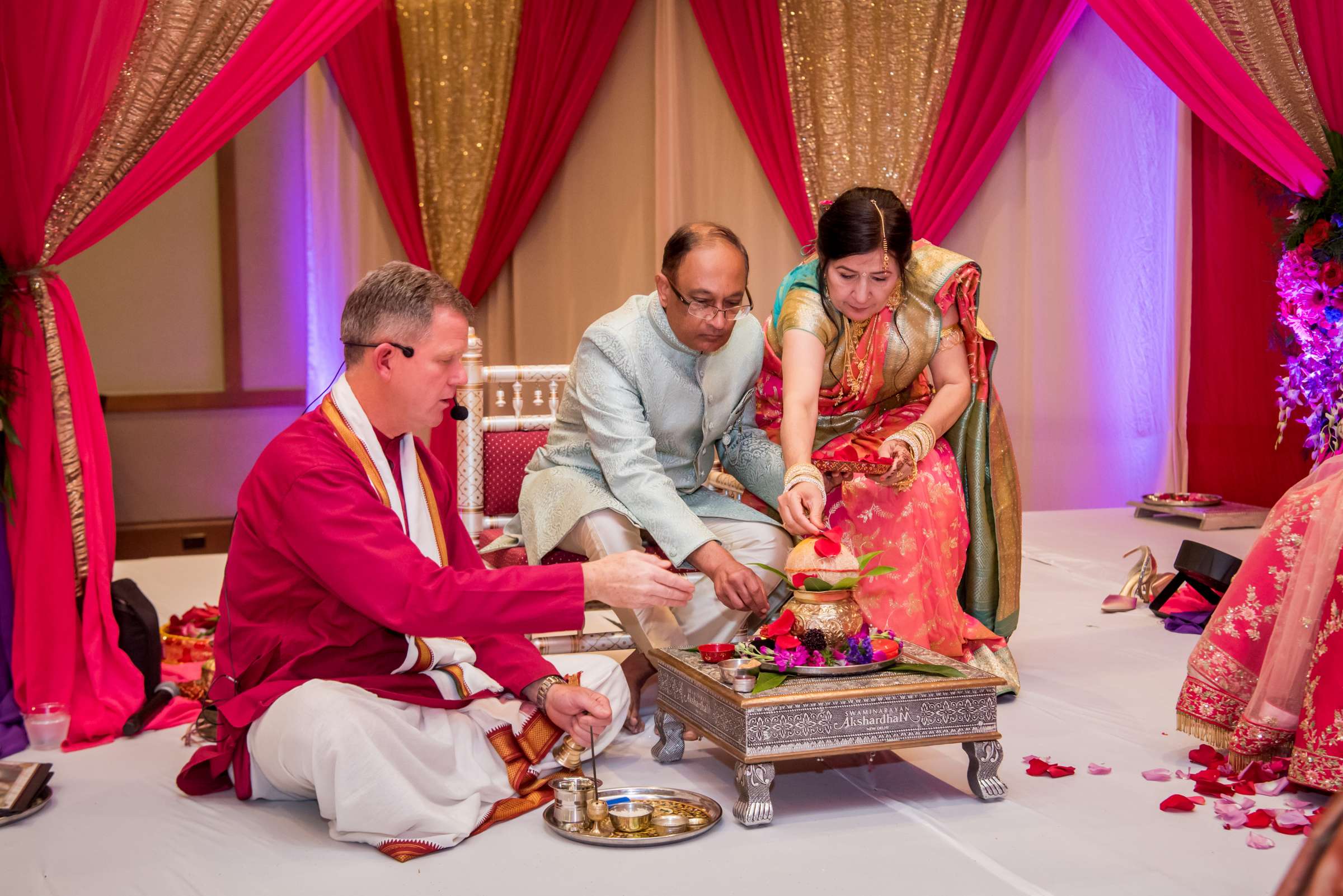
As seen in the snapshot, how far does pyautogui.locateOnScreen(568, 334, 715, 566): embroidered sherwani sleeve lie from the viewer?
10.1ft

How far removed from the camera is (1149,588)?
4.54 m

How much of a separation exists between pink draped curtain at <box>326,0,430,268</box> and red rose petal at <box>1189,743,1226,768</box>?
4.58m

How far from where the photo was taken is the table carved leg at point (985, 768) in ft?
8.43

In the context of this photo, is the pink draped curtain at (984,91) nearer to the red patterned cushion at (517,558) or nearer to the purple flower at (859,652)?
the red patterned cushion at (517,558)

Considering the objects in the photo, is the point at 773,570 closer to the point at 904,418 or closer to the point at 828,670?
the point at 828,670

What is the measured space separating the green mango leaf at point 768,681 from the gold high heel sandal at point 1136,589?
90.8 inches

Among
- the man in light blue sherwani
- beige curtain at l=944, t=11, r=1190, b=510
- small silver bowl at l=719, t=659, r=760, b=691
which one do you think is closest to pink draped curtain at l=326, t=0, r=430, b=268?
beige curtain at l=944, t=11, r=1190, b=510

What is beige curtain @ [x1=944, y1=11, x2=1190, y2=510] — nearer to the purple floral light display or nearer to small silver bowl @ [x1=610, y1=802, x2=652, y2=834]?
the purple floral light display

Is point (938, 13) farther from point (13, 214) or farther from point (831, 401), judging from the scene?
point (13, 214)

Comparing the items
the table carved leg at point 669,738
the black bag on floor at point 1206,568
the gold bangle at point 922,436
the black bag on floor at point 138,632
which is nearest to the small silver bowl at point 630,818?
the table carved leg at point 669,738

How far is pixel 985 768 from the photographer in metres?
2.57

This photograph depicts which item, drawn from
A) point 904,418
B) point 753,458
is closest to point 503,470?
point 753,458

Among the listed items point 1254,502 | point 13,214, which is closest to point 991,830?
point 13,214

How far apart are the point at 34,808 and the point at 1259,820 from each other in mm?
2374
